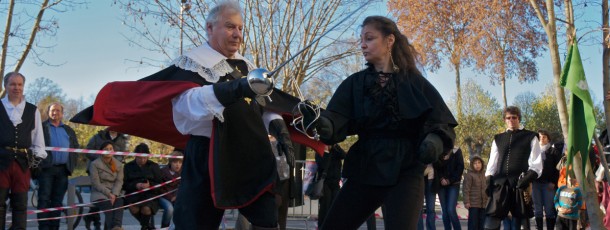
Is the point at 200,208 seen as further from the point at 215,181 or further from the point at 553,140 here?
the point at 553,140

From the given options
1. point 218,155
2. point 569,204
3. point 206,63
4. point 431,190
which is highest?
point 206,63

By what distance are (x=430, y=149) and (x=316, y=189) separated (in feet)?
17.3

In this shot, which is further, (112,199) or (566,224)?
(566,224)

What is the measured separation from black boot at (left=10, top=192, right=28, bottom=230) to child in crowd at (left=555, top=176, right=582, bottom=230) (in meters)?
6.91

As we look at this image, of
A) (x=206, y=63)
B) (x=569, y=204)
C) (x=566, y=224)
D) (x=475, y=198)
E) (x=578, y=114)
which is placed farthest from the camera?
(x=475, y=198)

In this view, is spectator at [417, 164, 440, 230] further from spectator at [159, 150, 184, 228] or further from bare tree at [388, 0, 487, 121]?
bare tree at [388, 0, 487, 121]

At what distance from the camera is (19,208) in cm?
846

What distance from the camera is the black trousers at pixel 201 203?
14.2 feet

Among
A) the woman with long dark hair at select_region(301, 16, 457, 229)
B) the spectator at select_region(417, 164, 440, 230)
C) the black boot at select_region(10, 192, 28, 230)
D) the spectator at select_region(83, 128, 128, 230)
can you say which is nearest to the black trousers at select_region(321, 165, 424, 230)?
the woman with long dark hair at select_region(301, 16, 457, 229)

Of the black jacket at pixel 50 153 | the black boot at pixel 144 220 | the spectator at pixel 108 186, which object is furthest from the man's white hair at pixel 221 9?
the black boot at pixel 144 220

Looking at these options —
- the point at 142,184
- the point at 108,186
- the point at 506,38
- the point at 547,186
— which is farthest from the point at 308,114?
the point at 506,38

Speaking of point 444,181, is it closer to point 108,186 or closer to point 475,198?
point 475,198

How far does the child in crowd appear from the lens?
1073 cm

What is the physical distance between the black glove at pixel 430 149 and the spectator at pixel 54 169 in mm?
6103
